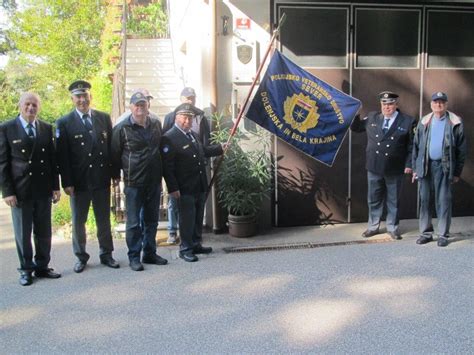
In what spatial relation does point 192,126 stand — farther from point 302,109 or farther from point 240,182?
point 302,109

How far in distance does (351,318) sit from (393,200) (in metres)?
2.81

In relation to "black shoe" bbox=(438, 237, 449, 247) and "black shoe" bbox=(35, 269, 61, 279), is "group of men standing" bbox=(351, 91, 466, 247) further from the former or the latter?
"black shoe" bbox=(35, 269, 61, 279)

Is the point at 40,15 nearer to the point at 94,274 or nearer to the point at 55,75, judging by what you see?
the point at 55,75

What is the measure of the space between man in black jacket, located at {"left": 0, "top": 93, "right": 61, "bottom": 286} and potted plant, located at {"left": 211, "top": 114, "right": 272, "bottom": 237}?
2.24m

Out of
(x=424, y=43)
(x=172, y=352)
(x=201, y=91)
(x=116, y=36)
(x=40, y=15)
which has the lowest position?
(x=172, y=352)

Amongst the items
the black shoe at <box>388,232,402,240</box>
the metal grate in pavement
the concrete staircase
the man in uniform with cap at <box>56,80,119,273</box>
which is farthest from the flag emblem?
the concrete staircase

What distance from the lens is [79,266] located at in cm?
539

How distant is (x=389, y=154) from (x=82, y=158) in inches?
151

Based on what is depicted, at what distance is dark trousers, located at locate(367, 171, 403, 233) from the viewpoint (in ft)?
21.5

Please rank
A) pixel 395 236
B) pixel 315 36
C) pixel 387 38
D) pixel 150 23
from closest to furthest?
pixel 395 236, pixel 315 36, pixel 387 38, pixel 150 23

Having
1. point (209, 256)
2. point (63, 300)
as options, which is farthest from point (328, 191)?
point (63, 300)

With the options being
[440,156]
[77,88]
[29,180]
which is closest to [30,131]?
[29,180]

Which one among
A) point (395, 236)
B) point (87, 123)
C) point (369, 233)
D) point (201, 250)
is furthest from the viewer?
point (369, 233)

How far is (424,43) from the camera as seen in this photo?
737cm
